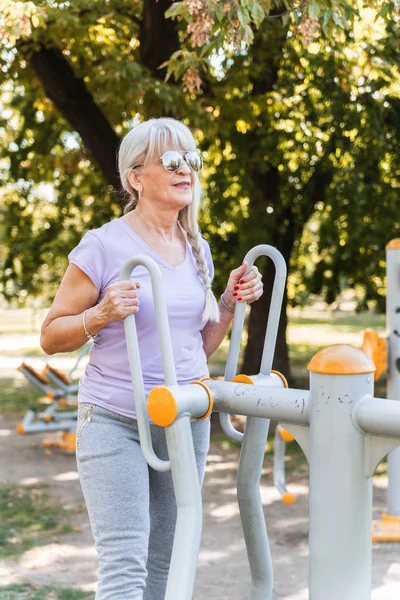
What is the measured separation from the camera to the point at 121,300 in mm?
1932

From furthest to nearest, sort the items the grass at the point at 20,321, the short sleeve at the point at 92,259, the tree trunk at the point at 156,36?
the grass at the point at 20,321, the tree trunk at the point at 156,36, the short sleeve at the point at 92,259

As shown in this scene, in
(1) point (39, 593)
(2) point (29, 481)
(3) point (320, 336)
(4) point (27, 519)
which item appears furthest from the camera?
(3) point (320, 336)

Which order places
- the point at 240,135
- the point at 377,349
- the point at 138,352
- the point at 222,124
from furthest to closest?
1. the point at 240,135
2. the point at 222,124
3. the point at 377,349
4. the point at 138,352

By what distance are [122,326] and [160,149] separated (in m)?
0.45

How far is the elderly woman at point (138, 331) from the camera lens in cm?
201

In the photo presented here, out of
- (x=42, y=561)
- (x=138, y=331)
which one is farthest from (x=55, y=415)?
(x=138, y=331)

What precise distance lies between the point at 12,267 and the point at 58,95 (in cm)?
340

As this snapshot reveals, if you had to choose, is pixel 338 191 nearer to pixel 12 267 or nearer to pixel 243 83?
pixel 243 83

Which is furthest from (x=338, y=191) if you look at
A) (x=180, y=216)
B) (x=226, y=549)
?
(x=180, y=216)

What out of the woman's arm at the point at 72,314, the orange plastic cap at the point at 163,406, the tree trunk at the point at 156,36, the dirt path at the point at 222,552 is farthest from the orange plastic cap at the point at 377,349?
the tree trunk at the point at 156,36

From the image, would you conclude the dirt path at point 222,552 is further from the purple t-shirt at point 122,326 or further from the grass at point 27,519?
the purple t-shirt at point 122,326

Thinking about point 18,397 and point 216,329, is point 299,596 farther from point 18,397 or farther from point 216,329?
point 18,397

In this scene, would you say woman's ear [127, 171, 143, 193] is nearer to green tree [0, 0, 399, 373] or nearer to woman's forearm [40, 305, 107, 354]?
woman's forearm [40, 305, 107, 354]

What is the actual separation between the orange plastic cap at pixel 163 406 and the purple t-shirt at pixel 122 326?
1.07ft
